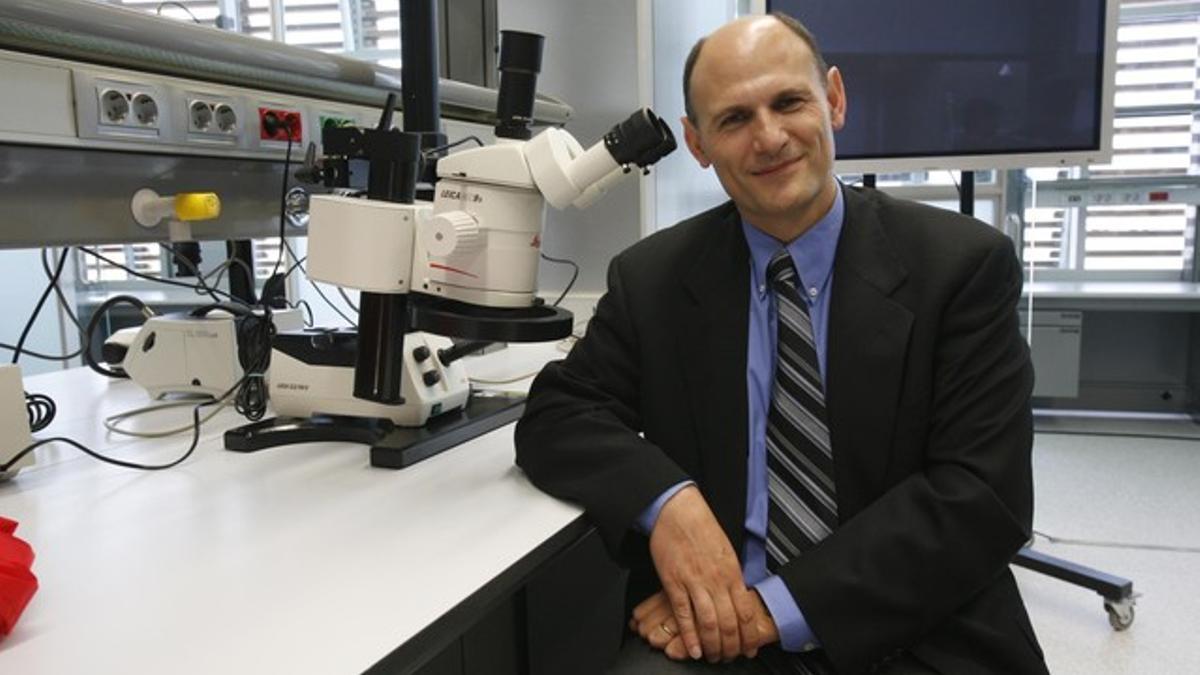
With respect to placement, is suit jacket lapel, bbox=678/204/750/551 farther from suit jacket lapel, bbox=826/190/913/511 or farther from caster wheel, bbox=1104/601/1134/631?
caster wheel, bbox=1104/601/1134/631

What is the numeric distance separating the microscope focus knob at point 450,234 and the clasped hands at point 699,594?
1.29ft

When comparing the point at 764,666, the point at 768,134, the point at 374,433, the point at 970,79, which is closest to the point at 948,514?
the point at 764,666

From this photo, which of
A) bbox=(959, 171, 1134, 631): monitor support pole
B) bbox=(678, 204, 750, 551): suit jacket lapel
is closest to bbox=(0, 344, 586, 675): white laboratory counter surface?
bbox=(678, 204, 750, 551): suit jacket lapel

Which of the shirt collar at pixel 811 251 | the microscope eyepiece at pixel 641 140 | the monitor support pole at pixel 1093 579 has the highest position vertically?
the microscope eyepiece at pixel 641 140

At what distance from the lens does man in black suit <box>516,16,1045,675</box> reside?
97 centimetres

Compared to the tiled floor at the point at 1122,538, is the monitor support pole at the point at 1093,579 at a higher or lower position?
higher

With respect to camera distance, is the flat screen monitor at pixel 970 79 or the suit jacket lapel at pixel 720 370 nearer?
the suit jacket lapel at pixel 720 370

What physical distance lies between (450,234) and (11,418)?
588mm

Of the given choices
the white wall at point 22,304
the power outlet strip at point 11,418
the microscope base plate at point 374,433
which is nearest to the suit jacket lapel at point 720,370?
the microscope base plate at point 374,433

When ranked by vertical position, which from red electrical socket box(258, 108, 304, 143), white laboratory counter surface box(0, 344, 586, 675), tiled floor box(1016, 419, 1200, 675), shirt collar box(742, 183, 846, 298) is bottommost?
tiled floor box(1016, 419, 1200, 675)

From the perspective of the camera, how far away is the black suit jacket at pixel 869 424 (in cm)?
96

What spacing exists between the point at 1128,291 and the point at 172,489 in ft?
12.7

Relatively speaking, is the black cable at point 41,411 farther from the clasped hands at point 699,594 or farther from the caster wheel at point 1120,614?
the caster wheel at point 1120,614

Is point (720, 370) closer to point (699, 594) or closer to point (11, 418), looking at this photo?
point (699, 594)
